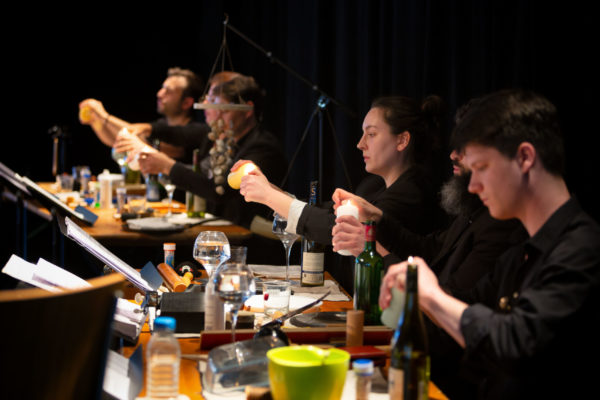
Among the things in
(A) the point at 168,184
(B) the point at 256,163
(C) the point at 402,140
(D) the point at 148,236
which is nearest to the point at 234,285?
(C) the point at 402,140

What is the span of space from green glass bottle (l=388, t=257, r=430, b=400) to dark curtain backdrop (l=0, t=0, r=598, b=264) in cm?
124

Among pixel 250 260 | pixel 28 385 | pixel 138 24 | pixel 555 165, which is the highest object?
pixel 138 24

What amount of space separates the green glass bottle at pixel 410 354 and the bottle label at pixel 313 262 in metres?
1.02

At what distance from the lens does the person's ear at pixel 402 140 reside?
2590 mm

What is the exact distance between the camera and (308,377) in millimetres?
1094

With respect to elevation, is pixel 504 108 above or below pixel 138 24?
below

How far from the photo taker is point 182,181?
3.81m

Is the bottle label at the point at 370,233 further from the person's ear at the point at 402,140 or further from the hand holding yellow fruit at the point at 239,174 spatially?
the person's ear at the point at 402,140

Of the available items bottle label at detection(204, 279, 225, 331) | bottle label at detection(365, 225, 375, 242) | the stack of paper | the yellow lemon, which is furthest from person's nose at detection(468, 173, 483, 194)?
the yellow lemon

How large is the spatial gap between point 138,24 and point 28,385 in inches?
282

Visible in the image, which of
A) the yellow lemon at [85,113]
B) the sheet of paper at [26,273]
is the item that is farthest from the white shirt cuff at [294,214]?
the yellow lemon at [85,113]

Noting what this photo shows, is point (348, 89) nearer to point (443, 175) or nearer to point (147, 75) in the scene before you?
point (443, 175)

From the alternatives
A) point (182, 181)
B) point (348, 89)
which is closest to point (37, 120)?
point (182, 181)

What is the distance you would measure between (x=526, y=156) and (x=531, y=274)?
234 mm
